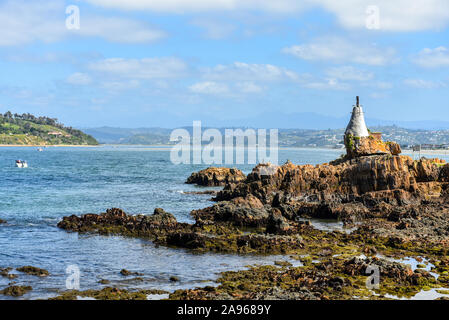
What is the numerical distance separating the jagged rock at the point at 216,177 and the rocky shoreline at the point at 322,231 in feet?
46.4

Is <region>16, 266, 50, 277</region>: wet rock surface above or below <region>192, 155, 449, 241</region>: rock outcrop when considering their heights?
below

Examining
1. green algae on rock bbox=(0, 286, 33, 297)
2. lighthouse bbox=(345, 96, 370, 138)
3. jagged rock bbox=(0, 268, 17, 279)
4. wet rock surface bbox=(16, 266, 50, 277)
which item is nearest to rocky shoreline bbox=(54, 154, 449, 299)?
lighthouse bbox=(345, 96, 370, 138)

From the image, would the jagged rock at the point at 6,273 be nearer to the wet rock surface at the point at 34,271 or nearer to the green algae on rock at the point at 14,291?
the wet rock surface at the point at 34,271

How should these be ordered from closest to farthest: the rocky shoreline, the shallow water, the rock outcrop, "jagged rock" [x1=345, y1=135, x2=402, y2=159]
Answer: the rocky shoreline < the shallow water < the rock outcrop < "jagged rock" [x1=345, y1=135, x2=402, y2=159]

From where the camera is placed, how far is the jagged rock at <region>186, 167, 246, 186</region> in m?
59.9

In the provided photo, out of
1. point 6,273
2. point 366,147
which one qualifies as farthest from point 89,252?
point 366,147

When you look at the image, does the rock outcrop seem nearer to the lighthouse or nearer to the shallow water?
the lighthouse

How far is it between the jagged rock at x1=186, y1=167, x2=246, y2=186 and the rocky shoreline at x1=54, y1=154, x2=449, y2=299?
14128 mm

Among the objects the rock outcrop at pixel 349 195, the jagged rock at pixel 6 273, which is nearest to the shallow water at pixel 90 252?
the jagged rock at pixel 6 273

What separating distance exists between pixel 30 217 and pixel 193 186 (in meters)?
27.4

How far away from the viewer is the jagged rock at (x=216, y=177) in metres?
59.9

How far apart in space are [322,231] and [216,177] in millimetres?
33151
